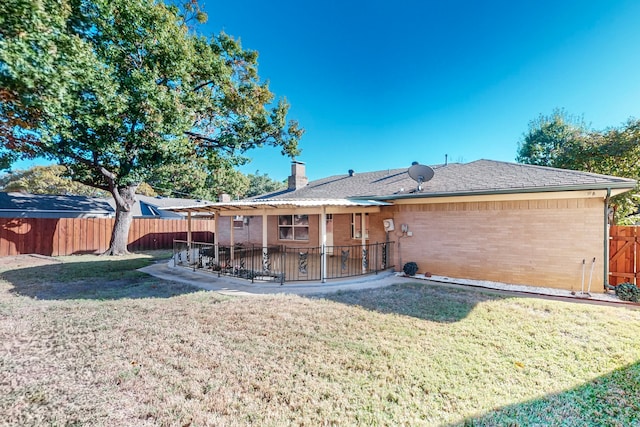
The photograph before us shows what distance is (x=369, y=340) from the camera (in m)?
4.86

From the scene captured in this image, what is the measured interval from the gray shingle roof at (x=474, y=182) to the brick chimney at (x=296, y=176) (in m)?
2.21

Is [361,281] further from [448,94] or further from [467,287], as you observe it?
[448,94]

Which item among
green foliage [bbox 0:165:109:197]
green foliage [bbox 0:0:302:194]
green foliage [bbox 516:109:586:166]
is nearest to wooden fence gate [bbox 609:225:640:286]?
green foliage [bbox 0:0:302:194]

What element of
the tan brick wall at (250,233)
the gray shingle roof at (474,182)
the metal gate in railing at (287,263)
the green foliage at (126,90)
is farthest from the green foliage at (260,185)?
the metal gate in railing at (287,263)

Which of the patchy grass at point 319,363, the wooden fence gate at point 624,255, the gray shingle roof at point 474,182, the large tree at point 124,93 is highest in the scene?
the large tree at point 124,93

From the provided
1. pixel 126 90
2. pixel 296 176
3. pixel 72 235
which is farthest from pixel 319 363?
pixel 72 235

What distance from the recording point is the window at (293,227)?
15.3m

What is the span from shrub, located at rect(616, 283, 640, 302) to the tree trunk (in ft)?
73.2

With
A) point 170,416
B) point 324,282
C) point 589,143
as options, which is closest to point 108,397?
point 170,416

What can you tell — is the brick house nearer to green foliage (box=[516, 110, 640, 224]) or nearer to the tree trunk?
green foliage (box=[516, 110, 640, 224])

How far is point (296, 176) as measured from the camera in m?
17.3

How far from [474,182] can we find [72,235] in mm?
22347

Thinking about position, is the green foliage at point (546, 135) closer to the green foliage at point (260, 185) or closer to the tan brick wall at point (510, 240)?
the tan brick wall at point (510, 240)

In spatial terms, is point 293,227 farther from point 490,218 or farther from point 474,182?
point 490,218
